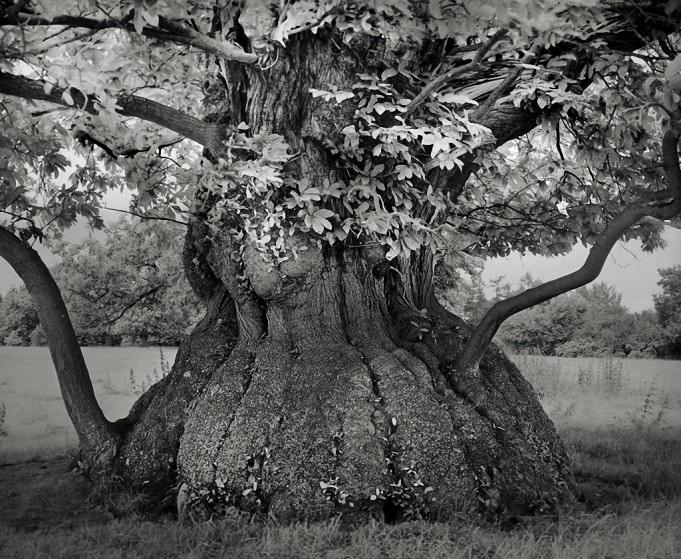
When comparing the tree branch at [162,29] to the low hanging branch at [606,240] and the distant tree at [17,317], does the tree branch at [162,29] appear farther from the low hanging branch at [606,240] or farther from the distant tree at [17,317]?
the distant tree at [17,317]

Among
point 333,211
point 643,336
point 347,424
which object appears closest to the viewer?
point 347,424

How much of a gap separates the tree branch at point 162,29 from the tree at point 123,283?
404cm

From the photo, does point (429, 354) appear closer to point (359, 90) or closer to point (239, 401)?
point (239, 401)

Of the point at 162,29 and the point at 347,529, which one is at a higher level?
the point at 162,29

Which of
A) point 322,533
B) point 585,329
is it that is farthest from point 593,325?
point 322,533

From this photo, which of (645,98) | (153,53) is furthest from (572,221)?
(153,53)

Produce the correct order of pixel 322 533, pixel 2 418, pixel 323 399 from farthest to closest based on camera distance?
pixel 2 418, pixel 323 399, pixel 322 533

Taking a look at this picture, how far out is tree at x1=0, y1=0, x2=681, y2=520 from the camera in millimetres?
4199

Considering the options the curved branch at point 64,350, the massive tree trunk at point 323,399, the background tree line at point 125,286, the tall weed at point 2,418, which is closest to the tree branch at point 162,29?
the massive tree trunk at point 323,399

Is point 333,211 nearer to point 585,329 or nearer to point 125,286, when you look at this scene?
point 125,286

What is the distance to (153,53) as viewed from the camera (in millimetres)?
4668

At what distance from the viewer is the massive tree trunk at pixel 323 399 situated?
4.36m

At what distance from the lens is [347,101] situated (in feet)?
14.9

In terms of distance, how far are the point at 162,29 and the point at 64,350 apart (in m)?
2.93
